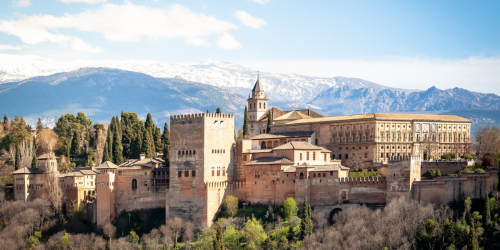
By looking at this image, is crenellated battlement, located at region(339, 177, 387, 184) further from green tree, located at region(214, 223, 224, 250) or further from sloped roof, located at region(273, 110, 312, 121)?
sloped roof, located at region(273, 110, 312, 121)

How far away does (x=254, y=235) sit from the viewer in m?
65.1

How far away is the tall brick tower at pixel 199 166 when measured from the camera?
71.3m

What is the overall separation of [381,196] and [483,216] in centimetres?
1060

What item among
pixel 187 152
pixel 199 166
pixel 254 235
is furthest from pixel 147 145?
pixel 254 235

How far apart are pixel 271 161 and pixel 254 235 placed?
9.58 m

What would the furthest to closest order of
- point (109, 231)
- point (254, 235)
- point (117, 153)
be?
point (117, 153), point (109, 231), point (254, 235)

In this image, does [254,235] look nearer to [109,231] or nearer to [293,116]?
[109,231]

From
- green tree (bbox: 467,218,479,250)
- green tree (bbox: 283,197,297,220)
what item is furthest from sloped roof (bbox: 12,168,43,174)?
green tree (bbox: 467,218,479,250)

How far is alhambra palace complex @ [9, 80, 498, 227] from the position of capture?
2537 inches

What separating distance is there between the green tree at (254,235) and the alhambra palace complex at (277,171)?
16.0 feet

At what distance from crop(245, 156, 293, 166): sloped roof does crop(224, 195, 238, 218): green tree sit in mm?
4422

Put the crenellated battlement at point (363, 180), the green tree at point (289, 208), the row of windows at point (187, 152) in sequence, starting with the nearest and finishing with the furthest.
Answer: the crenellated battlement at point (363, 180), the green tree at point (289, 208), the row of windows at point (187, 152)

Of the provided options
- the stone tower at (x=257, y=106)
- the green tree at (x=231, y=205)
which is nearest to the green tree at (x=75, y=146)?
the stone tower at (x=257, y=106)

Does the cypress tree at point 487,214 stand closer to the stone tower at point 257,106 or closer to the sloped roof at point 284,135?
the sloped roof at point 284,135
